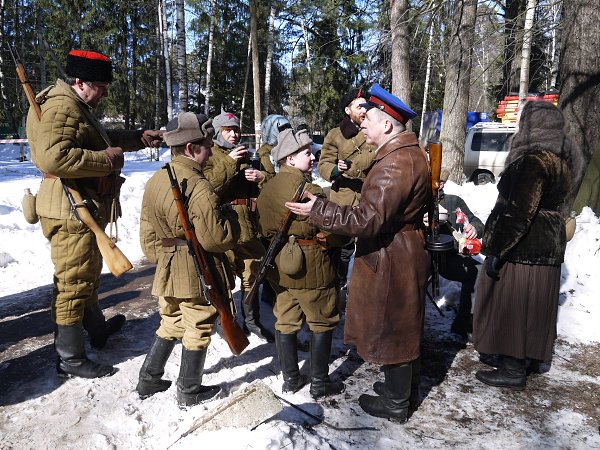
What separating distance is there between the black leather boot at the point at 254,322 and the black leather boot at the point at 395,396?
1.39m

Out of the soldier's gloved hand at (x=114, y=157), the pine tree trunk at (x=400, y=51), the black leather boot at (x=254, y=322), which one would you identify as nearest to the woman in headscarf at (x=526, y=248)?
the black leather boot at (x=254, y=322)

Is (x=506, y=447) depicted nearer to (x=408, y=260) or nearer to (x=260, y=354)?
(x=408, y=260)

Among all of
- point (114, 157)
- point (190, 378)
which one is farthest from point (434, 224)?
point (114, 157)

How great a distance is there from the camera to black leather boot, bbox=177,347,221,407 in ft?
9.59

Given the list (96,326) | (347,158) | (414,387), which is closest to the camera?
(414,387)

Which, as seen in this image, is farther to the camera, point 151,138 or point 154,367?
point 151,138

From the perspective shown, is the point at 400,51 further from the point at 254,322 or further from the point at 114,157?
the point at 114,157

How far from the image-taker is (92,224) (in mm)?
3131

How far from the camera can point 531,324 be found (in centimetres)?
328

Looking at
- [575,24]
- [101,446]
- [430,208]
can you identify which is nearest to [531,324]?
[430,208]

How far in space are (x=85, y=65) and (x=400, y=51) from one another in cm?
753

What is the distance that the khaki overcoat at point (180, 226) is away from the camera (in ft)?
8.82

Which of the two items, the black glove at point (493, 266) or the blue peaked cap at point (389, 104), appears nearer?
the blue peaked cap at point (389, 104)

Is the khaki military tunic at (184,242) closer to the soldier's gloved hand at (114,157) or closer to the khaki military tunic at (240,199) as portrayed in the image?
the soldier's gloved hand at (114,157)
